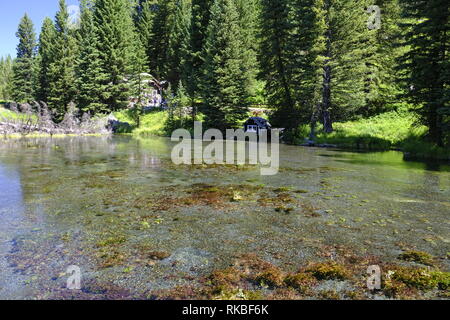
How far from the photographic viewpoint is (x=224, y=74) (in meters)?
42.4

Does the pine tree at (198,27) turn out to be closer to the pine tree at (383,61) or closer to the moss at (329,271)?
the pine tree at (383,61)

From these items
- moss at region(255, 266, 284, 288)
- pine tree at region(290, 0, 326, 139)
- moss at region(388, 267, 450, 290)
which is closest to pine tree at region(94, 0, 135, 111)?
pine tree at region(290, 0, 326, 139)

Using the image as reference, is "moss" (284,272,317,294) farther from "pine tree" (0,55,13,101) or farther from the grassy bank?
"pine tree" (0,55,13,101)

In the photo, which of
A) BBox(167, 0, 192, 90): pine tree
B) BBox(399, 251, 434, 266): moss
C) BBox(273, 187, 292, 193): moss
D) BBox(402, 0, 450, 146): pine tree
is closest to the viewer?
BBox(399, 251, 434, 266): moss

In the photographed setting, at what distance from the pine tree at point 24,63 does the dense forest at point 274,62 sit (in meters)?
0.36

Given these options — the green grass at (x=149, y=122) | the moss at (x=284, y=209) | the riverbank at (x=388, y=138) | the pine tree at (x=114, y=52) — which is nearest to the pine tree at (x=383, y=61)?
the riverbank at (x=388, y=138)

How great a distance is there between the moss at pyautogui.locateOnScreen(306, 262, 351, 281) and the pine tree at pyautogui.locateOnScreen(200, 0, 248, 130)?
37105 mm
